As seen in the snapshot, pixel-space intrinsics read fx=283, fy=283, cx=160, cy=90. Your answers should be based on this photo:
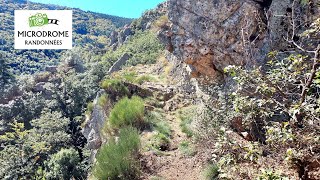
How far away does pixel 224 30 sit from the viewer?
18.9 ft

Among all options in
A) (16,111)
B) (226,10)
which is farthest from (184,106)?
(16,111)

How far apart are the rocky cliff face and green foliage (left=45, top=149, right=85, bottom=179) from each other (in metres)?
5.76

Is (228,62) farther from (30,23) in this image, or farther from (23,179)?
(30,23)

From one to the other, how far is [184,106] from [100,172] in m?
3.94

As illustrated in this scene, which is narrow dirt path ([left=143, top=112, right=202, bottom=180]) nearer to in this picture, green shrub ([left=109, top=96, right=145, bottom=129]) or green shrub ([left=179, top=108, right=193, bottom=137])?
green shrub ([left=179, top=108, right=193, bottom=137])

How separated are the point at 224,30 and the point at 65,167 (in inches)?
289

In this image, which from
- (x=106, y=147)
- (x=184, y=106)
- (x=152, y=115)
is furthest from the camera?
(x=184, y=106)

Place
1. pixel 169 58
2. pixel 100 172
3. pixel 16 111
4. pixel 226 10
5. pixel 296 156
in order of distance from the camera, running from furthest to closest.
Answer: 1. pixel 16 111
2. pixel 169 58
3. pixel 226 10
4. pixel 100 172
5. pixel 296 156

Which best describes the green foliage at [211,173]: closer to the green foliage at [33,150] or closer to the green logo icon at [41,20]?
the green foliage at [33,150]

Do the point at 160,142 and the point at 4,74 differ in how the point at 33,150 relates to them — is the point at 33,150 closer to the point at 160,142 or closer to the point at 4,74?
the point at 160,142

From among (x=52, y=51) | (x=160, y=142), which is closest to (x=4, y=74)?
(x=52, y=51)

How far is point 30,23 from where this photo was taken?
13.7 meters

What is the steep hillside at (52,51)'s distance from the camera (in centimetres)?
4388

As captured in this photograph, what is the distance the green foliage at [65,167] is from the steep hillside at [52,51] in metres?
25.7
